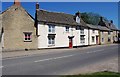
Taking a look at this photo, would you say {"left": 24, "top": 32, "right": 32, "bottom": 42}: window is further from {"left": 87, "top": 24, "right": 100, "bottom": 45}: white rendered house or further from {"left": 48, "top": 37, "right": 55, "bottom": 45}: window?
{"left": 87, "top": 24, "right": 100, "bottom": 45}: white rendered house

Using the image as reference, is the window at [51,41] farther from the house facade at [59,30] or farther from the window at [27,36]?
the window at [27,36]

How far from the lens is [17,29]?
32344 millimetres

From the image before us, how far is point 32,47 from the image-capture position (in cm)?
3331

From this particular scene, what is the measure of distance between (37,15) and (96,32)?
984 inches

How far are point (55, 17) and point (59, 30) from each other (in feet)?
9.37

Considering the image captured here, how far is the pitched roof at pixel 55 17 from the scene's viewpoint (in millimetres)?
35775

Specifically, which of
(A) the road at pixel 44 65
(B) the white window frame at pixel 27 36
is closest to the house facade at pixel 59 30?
(B) the white window frame at pixel 27 36

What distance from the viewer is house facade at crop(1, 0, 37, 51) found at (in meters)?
31.4

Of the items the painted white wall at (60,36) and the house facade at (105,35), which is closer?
the painted white wall at (60,36)

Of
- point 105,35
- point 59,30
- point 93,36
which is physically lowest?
point 93,36

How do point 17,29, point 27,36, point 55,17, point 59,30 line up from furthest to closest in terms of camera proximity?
point 55,17
point 59,30
point 27,36
point 17,29

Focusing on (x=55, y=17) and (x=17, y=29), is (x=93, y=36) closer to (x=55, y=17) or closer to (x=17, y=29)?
(x=55, y=17)

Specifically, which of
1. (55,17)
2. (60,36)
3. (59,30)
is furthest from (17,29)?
(55,17)

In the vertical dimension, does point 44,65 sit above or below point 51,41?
below
